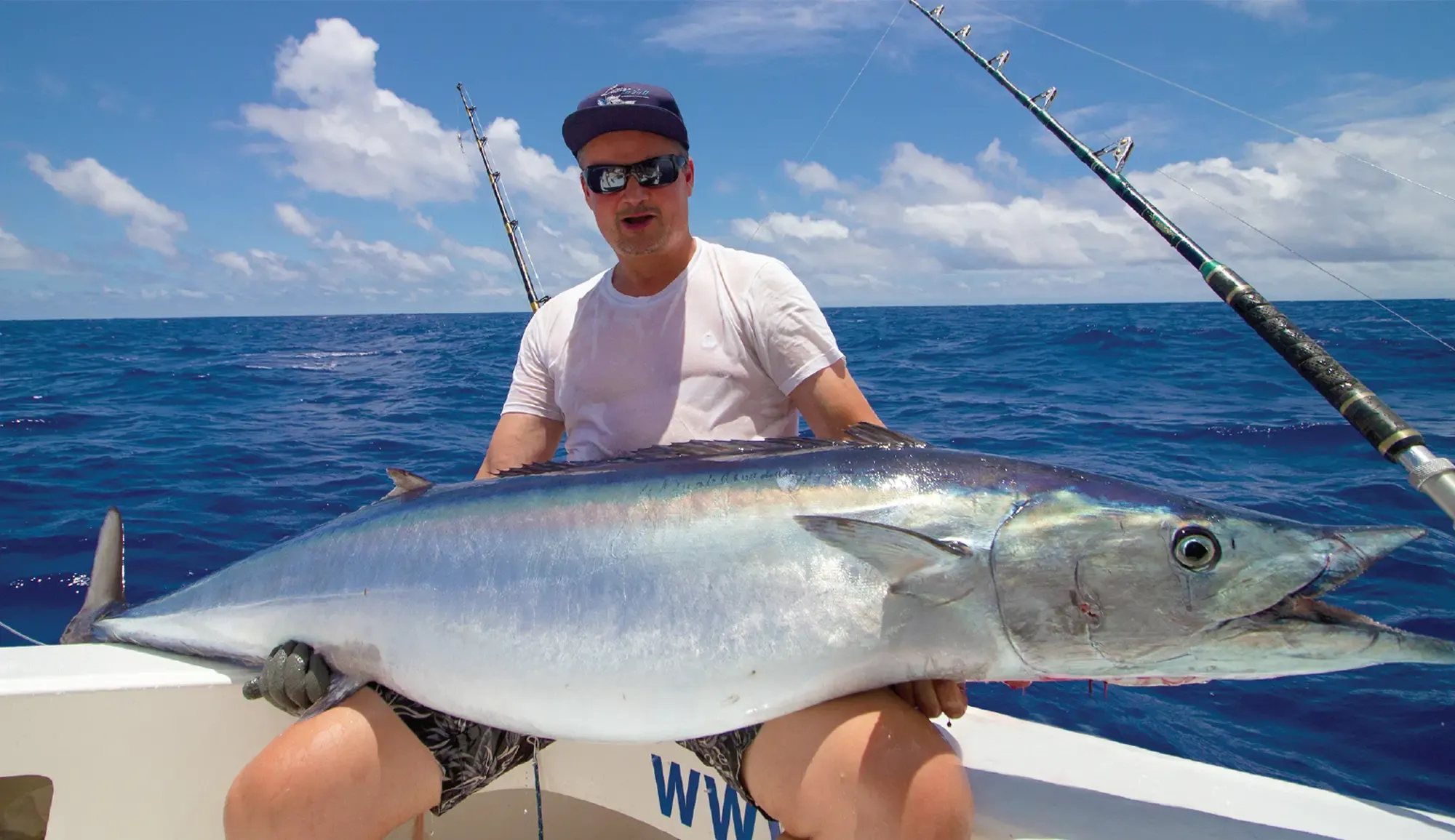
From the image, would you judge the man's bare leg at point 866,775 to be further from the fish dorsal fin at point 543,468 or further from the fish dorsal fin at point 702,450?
the fish dorsal fin at point 543,468

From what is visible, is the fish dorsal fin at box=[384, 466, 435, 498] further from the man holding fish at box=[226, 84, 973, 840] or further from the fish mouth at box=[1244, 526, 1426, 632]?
the fish mouth at box=[1244, 526, 1426, 632]

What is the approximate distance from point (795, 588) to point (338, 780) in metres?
1.05

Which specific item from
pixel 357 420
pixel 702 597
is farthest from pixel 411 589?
pixel 357 420

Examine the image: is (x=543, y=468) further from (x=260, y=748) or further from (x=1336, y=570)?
(x=1336, y=570)

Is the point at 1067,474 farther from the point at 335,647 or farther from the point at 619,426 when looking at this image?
the point at 335,647

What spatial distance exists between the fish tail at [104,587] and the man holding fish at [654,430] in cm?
93

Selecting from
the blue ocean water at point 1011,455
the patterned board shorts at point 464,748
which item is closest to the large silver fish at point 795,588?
the patterned board shorts at point 464,748

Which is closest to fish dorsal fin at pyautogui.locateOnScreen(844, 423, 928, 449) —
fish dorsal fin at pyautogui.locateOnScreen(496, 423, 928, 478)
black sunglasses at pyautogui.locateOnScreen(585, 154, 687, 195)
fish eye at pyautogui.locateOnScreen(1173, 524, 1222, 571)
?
fish dorsal fin at pyautogui.locateOnScreen(496, 423, 928, 478)

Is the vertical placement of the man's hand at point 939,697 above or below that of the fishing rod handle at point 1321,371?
below

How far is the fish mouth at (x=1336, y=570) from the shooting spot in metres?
1.35

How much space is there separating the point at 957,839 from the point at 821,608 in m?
0.49

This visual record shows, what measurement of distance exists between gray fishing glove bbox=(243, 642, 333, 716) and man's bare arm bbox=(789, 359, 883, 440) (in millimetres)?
1370

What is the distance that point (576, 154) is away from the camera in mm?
2480

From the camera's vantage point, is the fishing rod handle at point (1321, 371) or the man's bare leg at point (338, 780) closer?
the man's bare leg at point (338, 780)
